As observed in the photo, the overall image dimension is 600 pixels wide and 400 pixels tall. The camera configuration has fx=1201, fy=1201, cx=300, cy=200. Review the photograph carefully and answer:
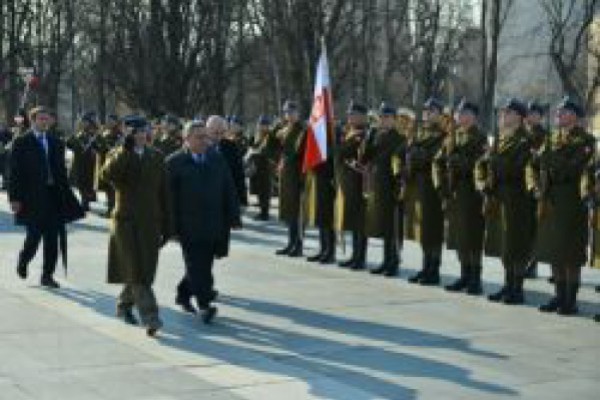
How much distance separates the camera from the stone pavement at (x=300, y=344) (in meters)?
8.33

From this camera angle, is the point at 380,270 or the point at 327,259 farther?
the point at 327,259

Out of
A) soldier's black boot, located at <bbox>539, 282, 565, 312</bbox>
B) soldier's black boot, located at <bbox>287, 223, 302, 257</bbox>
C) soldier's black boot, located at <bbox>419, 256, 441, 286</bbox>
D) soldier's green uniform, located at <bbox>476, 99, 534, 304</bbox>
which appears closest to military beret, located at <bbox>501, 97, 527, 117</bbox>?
soldier's green uniform, located at <bbox>476, 99, 534, 304</bbox>

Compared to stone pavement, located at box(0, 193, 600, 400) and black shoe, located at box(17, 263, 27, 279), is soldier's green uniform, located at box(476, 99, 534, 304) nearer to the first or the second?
stone pavement, located at box(0, 193, 600, 400)

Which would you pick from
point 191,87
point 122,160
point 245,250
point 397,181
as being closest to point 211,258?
point 122,160

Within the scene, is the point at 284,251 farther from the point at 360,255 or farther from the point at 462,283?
the point at 462,283

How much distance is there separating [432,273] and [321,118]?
7.47 ft

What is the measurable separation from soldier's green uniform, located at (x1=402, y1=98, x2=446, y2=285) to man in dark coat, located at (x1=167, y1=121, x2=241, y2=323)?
320cm

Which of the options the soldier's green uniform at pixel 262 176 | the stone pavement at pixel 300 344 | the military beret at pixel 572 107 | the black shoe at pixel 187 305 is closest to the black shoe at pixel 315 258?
the stone pavement at pixel 300 344

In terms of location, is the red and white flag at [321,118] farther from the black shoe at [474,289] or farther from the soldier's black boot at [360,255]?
the black shoe at [474,289]

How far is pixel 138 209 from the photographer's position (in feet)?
33.6

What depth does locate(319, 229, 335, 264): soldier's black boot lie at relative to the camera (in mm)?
15156

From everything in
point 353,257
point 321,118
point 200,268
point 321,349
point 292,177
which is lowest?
point 321,349

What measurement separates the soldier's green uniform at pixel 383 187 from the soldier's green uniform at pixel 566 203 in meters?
2.78

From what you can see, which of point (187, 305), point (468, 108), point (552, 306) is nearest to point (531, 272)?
point (552, 306)
